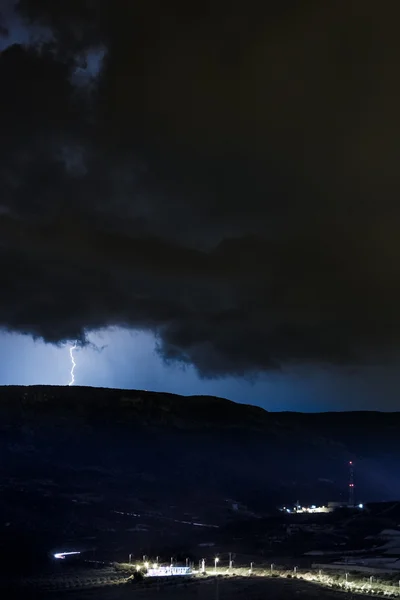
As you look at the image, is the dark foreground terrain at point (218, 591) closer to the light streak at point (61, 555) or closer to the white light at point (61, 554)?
the light streak at point (61, 555)

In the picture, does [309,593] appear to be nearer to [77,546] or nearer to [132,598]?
[132,598]

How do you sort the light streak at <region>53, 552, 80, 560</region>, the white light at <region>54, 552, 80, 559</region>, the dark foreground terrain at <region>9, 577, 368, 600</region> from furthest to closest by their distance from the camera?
the white light at <region>54, 552, 80, 559</region> < the light streak at <region>53, 552, 80, 560</region> < the dark foreground terrain at <region>9, 577, 368, 600</region>

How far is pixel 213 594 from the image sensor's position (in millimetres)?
75750

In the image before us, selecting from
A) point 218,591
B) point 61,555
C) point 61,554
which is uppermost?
point 61,554

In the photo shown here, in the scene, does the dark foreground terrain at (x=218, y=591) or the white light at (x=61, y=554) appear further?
the white light at (x=61, y=554)

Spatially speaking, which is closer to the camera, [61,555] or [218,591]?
[218,591]

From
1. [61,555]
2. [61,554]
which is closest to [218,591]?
[61,555]

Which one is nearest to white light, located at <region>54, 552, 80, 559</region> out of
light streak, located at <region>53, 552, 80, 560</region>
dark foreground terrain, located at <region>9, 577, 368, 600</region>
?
light streak, located at <region>53, 552, 80, 560</region>

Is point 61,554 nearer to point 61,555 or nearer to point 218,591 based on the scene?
point 61,555

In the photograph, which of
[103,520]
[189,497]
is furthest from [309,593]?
[189,497]

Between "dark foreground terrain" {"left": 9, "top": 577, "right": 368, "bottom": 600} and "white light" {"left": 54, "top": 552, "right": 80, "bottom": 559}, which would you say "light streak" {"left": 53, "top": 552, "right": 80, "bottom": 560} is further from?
"dark foreground terrain" {"left": 9, "top": 577, "right": 368, "bottom": 600}

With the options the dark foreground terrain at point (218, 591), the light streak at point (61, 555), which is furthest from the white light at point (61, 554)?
the dark foreground terrain at point (218, 591)

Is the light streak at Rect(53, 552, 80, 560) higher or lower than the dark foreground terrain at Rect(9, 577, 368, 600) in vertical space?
higher

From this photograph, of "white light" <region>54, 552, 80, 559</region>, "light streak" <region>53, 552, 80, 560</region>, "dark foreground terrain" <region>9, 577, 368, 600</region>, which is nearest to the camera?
"dark foreground terrain" <region>9, 577, 368, 600</region>
